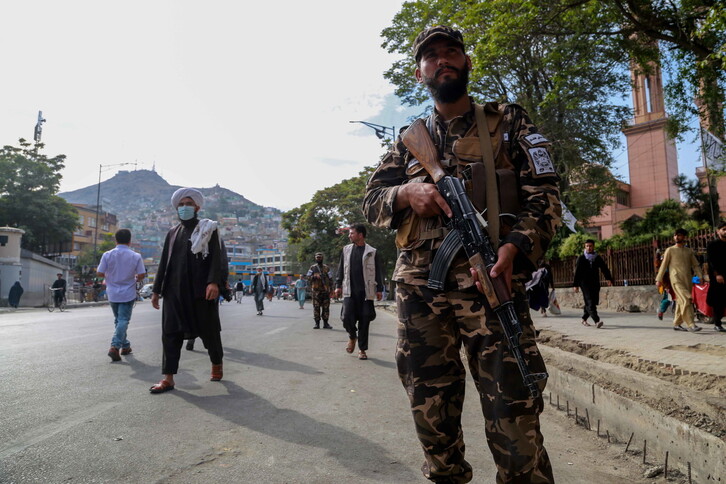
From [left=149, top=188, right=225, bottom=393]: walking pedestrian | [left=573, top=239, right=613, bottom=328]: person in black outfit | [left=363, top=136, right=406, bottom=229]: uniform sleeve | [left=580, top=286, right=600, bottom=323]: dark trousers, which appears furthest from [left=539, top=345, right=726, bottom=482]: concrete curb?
[left=573, top=239, right=613, bottom=328]: person in black outfit

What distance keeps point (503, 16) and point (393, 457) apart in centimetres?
875

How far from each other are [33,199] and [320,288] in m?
36.1

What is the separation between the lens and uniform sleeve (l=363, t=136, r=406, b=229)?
6.98ft

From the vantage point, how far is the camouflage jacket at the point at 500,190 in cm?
184

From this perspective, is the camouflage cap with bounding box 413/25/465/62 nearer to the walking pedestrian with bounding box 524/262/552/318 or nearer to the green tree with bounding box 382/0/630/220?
the walking pedestrian with bounding box 524/262/552/318

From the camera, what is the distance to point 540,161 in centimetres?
189

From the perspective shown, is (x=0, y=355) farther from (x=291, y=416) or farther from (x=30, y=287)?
(x=30, y=287)

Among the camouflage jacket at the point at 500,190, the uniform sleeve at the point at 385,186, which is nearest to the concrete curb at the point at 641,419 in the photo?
the camouflage jacket at the point at 500,190

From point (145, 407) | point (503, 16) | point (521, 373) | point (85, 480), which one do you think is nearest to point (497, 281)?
point (521, 373)

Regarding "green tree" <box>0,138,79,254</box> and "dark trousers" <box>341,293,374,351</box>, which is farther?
"green tree" <box>0,138,79,254</box>

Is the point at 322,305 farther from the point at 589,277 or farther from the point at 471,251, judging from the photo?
the point at 471,251

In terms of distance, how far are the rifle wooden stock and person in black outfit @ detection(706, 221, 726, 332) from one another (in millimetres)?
7320

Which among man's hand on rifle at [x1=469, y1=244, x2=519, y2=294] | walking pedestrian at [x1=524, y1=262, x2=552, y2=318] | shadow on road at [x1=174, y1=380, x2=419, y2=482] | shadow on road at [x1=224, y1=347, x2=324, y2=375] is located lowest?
shadow on road at [x1=174, y1=380, x2=419, y2=482]

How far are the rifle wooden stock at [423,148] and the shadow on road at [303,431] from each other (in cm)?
159
